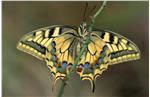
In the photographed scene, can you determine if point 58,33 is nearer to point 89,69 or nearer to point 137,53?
point 89,69

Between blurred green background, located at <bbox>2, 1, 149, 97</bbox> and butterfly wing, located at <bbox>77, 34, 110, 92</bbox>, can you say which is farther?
blurred green background, located at <bbox>2, 1, 149, 97</bbox>

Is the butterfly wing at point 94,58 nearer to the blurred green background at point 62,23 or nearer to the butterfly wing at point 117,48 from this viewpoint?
the butterfly wing at point 117,48

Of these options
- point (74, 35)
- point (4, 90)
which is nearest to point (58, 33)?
point (74, 35)

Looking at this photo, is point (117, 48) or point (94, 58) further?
point (117, 48)

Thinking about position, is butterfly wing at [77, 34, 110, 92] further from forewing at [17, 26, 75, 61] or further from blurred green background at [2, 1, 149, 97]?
blurred green background at [2, 1, 149, 97]

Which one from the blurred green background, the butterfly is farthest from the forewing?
the blurred green background

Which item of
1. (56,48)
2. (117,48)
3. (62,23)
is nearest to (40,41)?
(56,48)

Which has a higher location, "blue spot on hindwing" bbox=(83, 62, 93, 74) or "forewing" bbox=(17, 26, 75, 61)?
"forewing" bbox=(17, 26, 75, 61)

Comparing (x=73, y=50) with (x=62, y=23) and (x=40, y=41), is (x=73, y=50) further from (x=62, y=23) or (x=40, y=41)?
(x=62, y=23)
